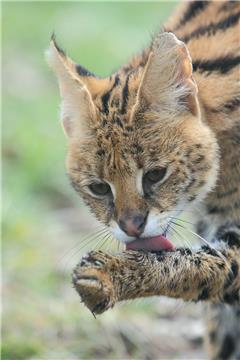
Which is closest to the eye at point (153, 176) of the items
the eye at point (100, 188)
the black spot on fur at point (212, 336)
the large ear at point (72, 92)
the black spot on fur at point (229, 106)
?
the eye at point (100, 188)

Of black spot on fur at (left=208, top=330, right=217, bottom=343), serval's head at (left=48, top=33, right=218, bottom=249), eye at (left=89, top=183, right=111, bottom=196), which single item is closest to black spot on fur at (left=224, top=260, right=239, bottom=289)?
serval's head at (left=48, top=33, right=218, bottom=249)

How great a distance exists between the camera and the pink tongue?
6.38 m

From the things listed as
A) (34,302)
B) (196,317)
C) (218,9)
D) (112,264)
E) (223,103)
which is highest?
(218,9)

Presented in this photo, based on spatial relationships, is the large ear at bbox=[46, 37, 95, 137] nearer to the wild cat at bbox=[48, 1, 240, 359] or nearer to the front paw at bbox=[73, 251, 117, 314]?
the wild cat at bbox=[48, 1, 240, 359]

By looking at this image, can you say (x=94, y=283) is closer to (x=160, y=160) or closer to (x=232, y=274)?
(x=160, y=160)

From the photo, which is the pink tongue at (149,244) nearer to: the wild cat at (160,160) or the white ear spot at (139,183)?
→ the wild cat at (160,160)

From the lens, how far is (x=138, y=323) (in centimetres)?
880

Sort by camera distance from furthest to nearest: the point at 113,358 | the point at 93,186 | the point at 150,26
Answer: the point at 150,26, the point at 113,358, the point at 93,186

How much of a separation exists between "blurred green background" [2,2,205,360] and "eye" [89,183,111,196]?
0.46 meters

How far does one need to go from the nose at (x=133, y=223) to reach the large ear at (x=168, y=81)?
2.40ft

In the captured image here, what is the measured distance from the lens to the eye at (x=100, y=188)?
21.6 ft

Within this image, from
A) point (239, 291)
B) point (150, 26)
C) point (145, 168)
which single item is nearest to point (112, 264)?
point (145, 168)

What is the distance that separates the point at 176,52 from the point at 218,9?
121 cm

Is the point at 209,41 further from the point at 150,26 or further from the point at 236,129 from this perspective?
the point at 150,26
